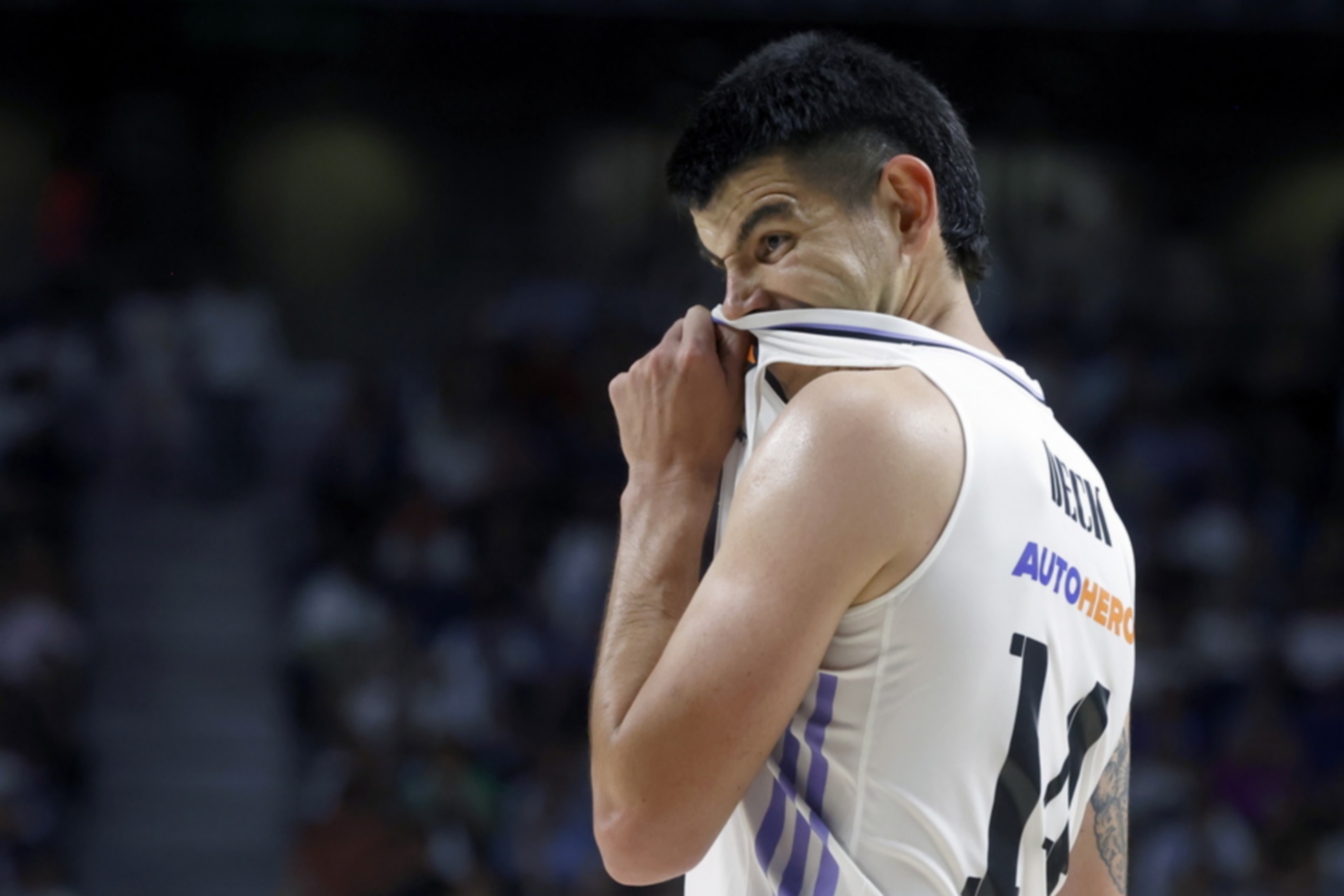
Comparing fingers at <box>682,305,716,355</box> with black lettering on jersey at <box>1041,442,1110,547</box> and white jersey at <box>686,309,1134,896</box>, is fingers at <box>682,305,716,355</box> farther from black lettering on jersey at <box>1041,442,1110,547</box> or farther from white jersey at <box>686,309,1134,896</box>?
black lettering on jersey at <box>1041,442,1110,547</box>

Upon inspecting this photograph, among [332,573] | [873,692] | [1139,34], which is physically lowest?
[873,692]

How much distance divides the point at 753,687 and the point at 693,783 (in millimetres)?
105

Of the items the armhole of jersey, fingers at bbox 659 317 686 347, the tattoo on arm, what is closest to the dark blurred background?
the tattoo on arm

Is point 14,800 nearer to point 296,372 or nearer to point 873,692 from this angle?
point 296,372

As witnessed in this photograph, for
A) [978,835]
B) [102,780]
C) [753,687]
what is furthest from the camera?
[102,780]

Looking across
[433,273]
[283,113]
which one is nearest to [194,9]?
[283,113]

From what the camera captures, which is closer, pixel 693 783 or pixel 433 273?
pixel 693 783

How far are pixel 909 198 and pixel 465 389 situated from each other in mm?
6028

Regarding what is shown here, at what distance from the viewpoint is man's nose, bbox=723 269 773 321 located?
4.85 feet

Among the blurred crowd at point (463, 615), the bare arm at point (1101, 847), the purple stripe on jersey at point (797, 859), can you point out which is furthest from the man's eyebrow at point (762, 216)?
the blurred crowd at point (463, 615)

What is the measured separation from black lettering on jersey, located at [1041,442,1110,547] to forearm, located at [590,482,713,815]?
36 centimetres

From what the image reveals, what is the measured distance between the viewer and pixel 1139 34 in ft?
25.1

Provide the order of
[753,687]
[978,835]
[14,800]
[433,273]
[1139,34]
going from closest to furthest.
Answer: [753,687] → [978,835] → [14,800] → [1139,34] → [433,273]

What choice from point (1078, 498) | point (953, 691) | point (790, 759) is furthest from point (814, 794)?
point (1078, 498)
